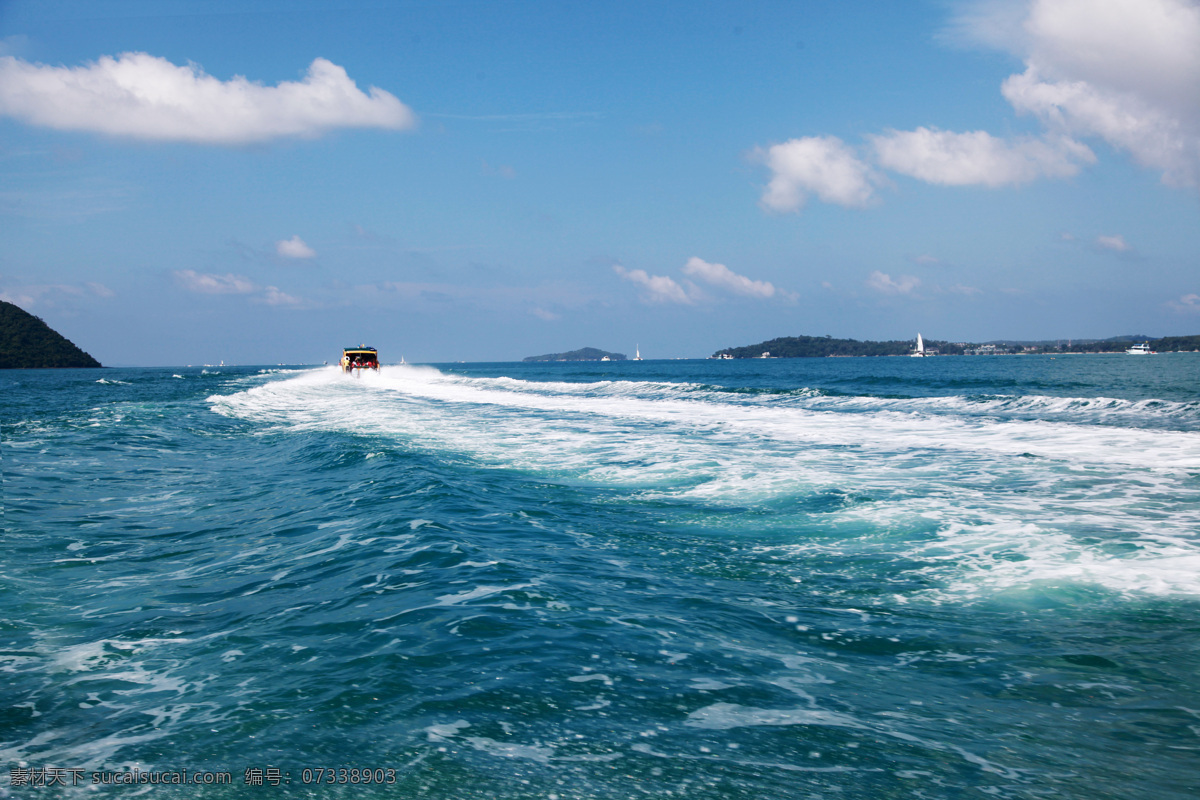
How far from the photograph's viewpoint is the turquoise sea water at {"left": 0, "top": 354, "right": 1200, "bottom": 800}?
11.8ft

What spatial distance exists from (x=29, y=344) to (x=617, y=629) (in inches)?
6951

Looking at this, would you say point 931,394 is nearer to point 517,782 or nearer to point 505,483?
point 505,483

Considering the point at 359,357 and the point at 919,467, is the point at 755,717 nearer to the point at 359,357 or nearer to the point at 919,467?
the point at 919,467

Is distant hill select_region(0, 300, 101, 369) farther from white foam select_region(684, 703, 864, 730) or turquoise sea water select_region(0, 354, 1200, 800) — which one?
white foam select_region(684, 703, 864, 730)

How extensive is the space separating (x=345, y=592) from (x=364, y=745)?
2923mm

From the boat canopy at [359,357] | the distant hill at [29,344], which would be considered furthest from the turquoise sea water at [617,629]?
the distant hill at [29,344]

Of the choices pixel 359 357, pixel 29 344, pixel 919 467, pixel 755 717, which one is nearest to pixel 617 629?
pixel 755 717

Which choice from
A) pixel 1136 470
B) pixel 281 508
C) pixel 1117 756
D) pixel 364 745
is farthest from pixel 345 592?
pixel 1136 470

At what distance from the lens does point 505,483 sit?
12.2 m

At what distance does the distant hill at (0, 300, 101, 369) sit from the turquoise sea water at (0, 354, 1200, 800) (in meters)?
159

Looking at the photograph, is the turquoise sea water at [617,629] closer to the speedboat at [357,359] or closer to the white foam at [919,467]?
the white foam at [919,467]

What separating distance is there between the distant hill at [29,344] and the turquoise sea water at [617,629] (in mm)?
158527

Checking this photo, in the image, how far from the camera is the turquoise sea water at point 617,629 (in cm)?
359

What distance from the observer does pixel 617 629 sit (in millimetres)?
5355
